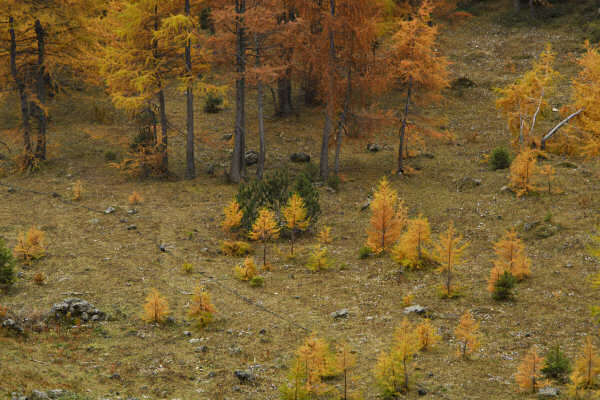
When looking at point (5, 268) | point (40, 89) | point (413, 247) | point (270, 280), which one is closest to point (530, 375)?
point (413, 247)

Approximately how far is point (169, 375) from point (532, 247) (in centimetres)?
919

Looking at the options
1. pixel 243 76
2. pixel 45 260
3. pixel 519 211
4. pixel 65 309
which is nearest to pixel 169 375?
pixel 65 309

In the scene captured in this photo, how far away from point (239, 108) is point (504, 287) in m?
12.8

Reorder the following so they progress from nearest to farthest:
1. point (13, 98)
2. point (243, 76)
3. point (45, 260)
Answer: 1. point (45, 260)
2. point (243, 76)
3. point (13, 98)

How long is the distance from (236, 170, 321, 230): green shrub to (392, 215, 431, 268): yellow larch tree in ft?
10.6

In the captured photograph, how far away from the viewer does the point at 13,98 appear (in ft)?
102

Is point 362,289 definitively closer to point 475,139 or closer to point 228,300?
point 228,300

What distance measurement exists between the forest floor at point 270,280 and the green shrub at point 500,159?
559mm

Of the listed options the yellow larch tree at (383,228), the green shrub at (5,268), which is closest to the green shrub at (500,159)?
the yellow larch tree at (383,228)

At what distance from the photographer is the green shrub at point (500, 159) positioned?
68.7ft

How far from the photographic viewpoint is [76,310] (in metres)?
11.0

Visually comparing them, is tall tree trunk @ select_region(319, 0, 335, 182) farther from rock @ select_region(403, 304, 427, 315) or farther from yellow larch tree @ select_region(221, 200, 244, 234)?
rock @ select_region(403, 304, 427, 315)

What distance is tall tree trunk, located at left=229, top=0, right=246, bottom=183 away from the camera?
20719 mm

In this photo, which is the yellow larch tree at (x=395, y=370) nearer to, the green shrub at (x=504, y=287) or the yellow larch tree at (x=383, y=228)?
the green shrub at (x=504, y=287)
